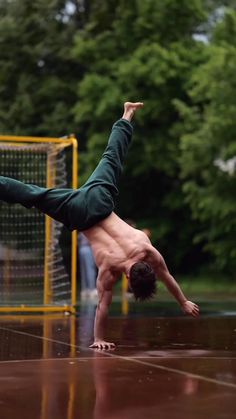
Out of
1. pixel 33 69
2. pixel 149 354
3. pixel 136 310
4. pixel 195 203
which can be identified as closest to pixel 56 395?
pixel 149 354

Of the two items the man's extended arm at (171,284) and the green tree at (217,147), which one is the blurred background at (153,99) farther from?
the man's extended arm at (171,284)

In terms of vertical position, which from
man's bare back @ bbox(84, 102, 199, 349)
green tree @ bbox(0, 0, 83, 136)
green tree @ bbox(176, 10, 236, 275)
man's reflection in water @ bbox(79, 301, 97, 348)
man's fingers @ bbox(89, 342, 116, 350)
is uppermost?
green tree @ bbox(0, 0, 83, 136)

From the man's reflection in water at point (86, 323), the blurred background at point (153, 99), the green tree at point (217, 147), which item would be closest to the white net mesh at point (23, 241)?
the man's reflection in water at point (86, 323)

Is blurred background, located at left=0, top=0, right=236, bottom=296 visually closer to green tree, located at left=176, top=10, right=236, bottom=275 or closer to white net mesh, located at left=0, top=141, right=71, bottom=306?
green tree, located at left=176, top=10, right=236, bottom=275

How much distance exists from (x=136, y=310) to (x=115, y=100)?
994 centimetres

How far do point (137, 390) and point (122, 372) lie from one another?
71 cm

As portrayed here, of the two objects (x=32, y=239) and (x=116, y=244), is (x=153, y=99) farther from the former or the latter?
(x=116, y=244)

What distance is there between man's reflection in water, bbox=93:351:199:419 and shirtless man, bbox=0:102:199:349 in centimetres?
80

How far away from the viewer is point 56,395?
4867mm

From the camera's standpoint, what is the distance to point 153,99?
21.0 m

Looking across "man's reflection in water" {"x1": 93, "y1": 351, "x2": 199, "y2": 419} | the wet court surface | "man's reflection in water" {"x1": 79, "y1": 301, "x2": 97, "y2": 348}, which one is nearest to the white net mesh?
"man's reflection in water" {"x1": 79, "y1": 301, "x2": 97, "y2": 348}

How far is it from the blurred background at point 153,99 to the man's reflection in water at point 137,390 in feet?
39.7

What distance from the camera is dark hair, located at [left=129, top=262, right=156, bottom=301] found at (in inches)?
248

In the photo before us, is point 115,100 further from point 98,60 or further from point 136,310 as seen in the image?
point 136,310
